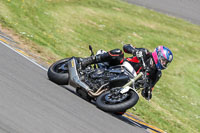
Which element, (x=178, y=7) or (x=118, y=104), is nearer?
(x=118, y=104)

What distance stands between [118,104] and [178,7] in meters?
21.0

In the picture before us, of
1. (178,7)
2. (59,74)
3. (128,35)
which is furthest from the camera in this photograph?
(178,7)

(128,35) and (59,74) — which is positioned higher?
(59,74)

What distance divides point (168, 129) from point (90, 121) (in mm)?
3810

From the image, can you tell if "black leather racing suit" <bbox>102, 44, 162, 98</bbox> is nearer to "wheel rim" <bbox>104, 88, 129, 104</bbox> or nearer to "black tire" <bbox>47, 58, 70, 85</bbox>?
"wheel rim" <bbox>104, 88, 129, 104</bbox>

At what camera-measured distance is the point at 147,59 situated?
7.61 meters

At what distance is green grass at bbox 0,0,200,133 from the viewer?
1173 centimetres

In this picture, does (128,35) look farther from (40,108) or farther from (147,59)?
(40,108)

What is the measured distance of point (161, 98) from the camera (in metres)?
12.8

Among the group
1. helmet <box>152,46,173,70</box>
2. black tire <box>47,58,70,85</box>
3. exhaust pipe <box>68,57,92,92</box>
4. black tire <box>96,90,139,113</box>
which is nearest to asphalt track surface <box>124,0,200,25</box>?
black tire <box>47,58,70,85</box>

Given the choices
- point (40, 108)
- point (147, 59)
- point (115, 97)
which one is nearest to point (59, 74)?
point (115, 97)

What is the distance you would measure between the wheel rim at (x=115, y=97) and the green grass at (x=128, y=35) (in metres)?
2.41

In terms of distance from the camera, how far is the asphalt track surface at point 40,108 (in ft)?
15.6

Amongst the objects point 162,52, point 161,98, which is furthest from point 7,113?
point 161,98
